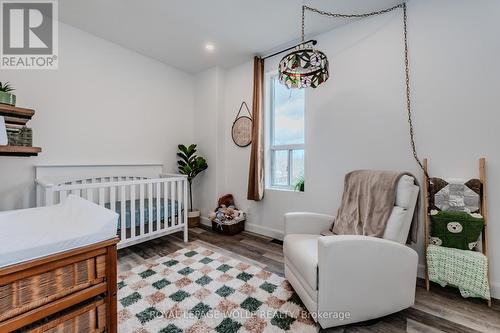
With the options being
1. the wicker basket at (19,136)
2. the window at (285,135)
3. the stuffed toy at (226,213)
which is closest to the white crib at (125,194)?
the wicker basket at (19,136)

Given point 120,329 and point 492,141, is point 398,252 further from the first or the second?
point 120,329

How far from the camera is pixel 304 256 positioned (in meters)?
1.48

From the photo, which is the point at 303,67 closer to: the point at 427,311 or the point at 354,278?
the point at 354,278

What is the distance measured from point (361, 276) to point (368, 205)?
64 centimetres

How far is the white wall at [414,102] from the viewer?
1.70 metres

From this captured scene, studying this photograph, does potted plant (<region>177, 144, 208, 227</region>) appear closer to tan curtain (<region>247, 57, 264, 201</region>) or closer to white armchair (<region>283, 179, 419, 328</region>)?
tan curtain (<region>247, 57, 264, 201</region>)

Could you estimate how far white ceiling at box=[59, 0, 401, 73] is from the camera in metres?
2.09

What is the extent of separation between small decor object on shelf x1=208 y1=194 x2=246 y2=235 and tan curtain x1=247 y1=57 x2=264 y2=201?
0.37 metres

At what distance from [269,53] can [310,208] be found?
211 cm

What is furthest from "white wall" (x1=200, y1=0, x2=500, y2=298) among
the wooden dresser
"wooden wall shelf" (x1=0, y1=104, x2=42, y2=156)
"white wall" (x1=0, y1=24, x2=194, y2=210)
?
"wooden wall shelf" (x1=0, y1=104, x2=42, y2=156)

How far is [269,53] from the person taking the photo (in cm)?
297


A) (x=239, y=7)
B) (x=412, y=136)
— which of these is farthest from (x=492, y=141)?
(x=239, y=7)

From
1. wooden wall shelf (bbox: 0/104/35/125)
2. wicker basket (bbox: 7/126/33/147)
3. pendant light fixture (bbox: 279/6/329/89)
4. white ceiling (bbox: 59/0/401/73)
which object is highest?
white ceiling (bbox: 59/0/401/73)

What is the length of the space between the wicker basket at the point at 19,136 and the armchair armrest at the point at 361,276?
232 cm
